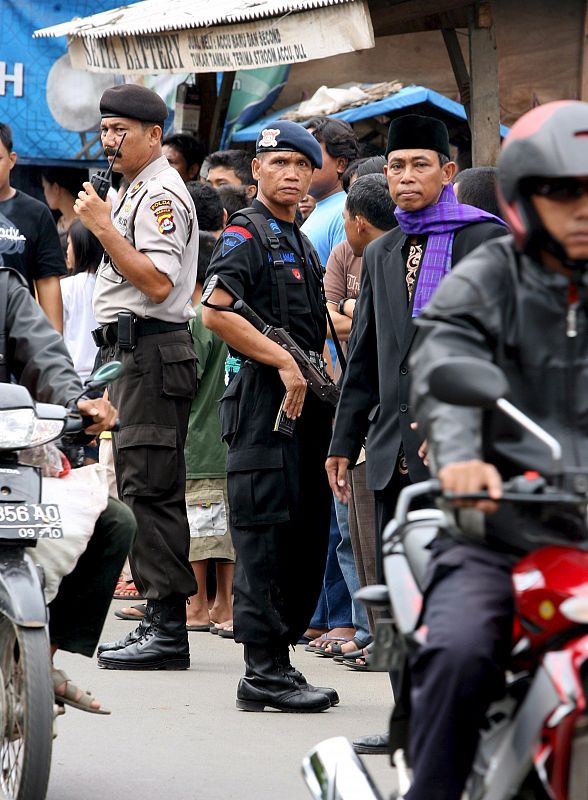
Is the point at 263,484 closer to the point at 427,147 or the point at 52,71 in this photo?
the point at 427,147

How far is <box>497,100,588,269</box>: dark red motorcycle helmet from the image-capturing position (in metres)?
3.05

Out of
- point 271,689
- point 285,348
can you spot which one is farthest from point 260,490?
point 271,689

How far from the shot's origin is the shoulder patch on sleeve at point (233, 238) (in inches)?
238

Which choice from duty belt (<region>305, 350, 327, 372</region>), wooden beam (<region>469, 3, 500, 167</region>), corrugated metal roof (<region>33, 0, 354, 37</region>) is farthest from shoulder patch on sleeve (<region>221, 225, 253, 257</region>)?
corrugated metal roof (<region>33, 0, 354, 37</region>)

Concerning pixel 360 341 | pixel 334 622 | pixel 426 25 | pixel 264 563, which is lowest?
pixel 334 622

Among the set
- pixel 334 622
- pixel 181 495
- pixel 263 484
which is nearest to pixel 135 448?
pixel 181 495

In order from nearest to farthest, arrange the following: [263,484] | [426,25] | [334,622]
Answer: [263,484] < [334,622] < [426,25]

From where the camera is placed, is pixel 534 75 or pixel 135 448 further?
pixel 534 75

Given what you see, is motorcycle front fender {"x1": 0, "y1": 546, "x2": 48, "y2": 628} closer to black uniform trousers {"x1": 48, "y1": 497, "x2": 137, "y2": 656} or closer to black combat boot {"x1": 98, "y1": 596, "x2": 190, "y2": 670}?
black uniform trousers {"x1": 48, "y1": 497, "x2": 137, "y2": 656}

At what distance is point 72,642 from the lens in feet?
15.0

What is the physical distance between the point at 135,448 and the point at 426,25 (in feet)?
18.8

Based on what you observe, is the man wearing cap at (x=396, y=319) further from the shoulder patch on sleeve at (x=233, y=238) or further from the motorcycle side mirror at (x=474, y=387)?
the motorcycle side mirror at (x=474, y=387)

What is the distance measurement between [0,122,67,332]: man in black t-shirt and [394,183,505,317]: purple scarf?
2937 mm

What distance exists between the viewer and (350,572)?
7.31m
